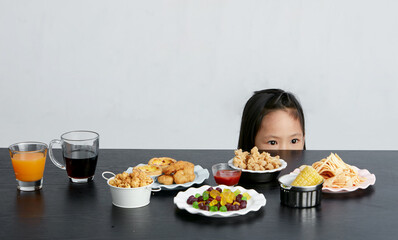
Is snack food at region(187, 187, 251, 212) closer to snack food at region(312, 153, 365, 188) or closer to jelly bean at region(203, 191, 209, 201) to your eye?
jelly bean at region(203, 191, 209, 201)

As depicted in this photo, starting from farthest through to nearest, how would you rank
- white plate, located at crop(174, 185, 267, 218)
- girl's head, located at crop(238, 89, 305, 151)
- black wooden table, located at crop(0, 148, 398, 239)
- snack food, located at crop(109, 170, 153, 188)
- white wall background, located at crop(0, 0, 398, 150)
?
white wall background, located at crop(0, 0, 398, 150)
girl's head, located at crop(238, 89, 305, 151)
snack food, located at crop(109, 170, 153, 188)
white plate, located at crop(174, 185, 267, 218)
black wooden table, located at crop(0, 148, 398, 239)

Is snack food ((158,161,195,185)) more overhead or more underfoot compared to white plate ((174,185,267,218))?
more overhead

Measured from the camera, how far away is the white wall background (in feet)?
15.5

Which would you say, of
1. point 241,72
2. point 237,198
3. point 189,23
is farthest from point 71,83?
point 237,198

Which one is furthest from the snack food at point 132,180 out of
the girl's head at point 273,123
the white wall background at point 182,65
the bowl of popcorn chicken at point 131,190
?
the white wall background at point 182,65

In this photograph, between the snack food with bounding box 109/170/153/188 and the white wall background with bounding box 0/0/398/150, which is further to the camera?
the white wall background with bounding box 0/0/398/150

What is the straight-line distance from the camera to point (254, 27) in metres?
4.79

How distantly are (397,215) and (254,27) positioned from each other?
3282 millimetres

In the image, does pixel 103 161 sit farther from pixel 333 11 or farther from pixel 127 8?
pixel 333 11

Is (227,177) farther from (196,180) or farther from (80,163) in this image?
(80,163)

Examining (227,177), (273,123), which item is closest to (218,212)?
(227,177)

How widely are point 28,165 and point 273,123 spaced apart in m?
1.42

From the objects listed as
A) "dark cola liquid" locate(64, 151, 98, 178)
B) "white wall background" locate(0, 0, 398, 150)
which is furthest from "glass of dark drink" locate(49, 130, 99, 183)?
"white wall background" locate(0, 0, 398, 150)

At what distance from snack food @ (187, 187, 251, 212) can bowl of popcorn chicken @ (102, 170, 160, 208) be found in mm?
140
